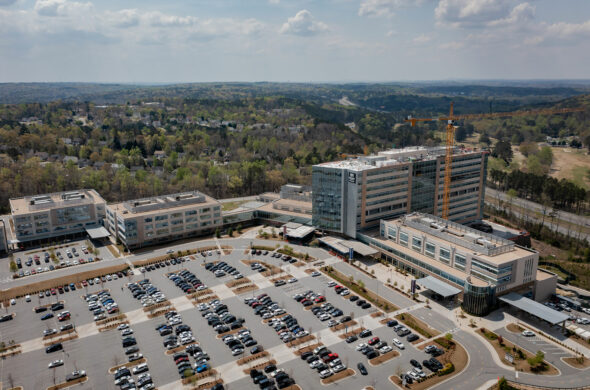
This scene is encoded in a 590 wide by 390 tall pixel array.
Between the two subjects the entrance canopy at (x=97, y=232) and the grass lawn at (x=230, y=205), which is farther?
the grass lawn at (x=230, y=205)

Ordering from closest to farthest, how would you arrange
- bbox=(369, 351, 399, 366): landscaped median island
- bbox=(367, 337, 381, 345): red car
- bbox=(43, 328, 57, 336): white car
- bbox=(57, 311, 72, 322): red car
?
bbox=(369, 351, 399, 366): landscaped median island → bbox=(367, 337, 381, 345): red car → bbox=(43, 328, 57, 336): white car → bbox=(57, 311, 72, 322): red car

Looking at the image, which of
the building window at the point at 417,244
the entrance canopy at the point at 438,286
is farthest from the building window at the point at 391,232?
the entrance canopy at the point at 438,286

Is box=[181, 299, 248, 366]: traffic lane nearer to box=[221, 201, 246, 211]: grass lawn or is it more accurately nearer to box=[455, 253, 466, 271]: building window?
box=[455, 253, 466, 271]: building window

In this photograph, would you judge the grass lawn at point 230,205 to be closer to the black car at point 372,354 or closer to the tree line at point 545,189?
the black car at point 372,354

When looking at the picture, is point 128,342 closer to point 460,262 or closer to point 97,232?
point 97,232

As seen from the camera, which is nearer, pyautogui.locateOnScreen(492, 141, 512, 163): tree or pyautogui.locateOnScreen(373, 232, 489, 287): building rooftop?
pyautogui.locateOnScreen(373, 232, 489, 287): building rooftop

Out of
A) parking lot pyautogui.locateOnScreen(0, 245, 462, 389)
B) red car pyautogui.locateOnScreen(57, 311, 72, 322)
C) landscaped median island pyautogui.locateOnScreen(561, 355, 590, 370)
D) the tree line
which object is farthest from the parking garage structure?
the tree line
